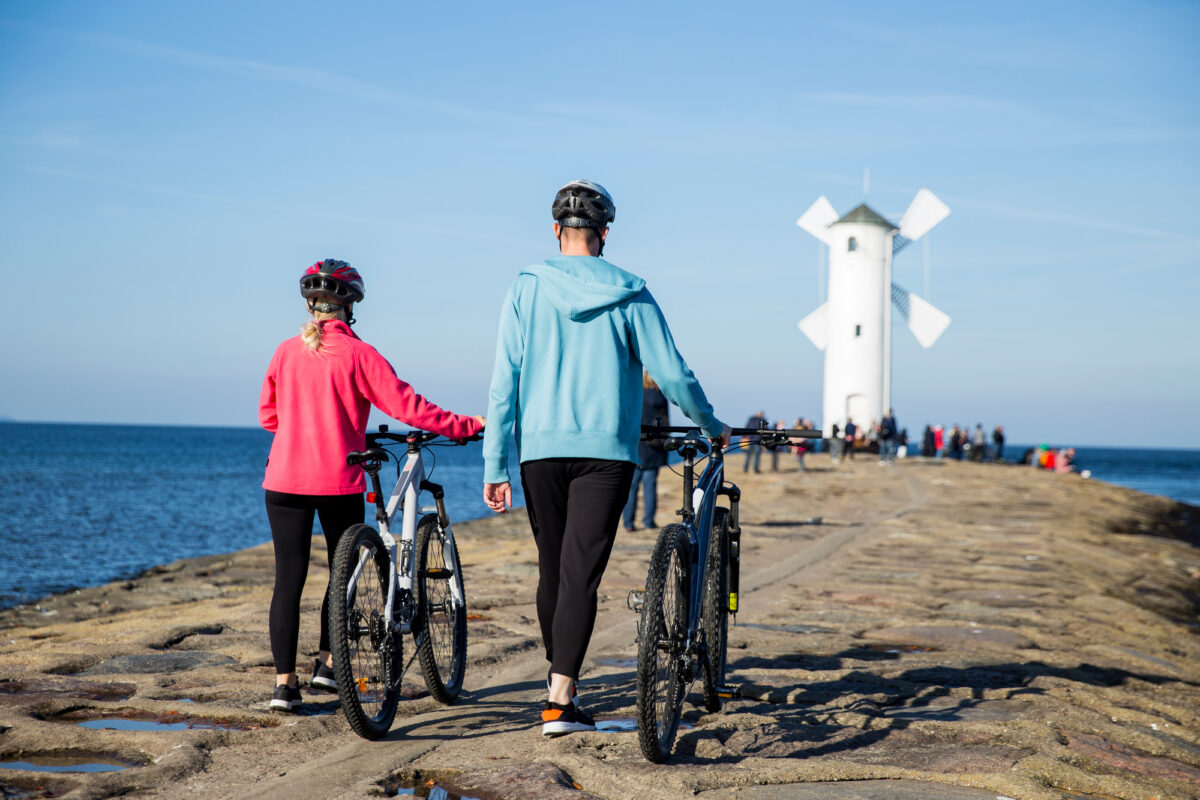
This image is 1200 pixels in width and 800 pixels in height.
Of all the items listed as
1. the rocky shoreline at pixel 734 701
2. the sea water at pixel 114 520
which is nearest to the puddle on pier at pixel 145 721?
the rocky shoreline at pixel 734 701

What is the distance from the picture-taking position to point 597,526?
11.9 feet

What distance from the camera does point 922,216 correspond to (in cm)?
4644

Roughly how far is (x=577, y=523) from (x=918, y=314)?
145 feet

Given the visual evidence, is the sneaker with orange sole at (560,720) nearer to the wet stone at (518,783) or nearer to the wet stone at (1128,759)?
the wet stone at (518,783)

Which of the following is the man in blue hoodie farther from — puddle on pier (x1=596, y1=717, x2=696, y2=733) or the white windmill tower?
the white windmill tower

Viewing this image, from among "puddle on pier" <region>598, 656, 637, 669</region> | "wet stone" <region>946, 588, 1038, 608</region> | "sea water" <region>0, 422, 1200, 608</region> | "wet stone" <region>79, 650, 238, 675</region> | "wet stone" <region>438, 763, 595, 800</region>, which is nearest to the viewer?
"wet stone" <region>438, 763, 595, 800</region>

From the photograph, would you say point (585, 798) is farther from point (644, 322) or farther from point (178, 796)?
point (644, 322)

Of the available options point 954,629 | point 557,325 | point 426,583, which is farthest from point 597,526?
point 954,629

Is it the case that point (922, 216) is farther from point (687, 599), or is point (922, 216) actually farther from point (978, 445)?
point (687, 599)

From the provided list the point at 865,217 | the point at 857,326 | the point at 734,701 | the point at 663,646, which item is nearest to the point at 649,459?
the point at 734,701

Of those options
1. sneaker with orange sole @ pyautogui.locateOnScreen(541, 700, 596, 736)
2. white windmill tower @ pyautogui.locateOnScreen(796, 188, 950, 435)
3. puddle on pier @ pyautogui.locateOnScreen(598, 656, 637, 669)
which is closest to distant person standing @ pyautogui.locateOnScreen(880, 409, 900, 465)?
white windmill tower @ pyautogui.locateOnScreen(796, 188, 950, 435)

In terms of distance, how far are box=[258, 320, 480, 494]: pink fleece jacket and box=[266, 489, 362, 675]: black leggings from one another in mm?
52

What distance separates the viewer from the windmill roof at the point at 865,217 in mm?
44344

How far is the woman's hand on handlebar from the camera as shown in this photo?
3.89 m
